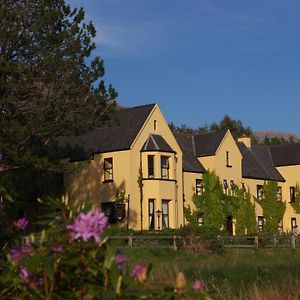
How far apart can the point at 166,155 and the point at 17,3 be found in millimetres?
16848

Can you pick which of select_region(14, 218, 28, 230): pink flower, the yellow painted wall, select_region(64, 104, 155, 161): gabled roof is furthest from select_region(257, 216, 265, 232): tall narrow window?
select_region(14, 218, 28, 230): pink flower

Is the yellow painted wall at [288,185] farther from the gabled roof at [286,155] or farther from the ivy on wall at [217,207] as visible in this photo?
the ivy on wall at [217,207]

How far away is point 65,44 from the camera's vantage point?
101 ft

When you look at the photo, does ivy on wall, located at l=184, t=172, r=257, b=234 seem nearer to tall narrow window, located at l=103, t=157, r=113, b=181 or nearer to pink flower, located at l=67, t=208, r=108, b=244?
tall narrow window, located at l=103, t=157, r=113, b=181

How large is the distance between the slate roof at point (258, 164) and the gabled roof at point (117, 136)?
12.0m

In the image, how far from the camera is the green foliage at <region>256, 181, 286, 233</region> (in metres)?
52.3

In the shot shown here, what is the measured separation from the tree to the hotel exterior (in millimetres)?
8781

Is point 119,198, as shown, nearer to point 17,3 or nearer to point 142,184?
point 142,184

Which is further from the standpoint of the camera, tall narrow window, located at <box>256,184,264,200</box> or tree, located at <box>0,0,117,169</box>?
tall narrow window, located at <box>256,184,264,200</box>

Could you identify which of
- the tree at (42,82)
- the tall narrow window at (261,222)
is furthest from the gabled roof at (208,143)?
the tree at (42,82)

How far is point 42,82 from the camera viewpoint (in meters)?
29.3

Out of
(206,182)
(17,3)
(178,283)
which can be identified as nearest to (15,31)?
(17,3)

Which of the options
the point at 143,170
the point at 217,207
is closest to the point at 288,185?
the point at 217,207

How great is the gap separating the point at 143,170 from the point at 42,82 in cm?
1443
